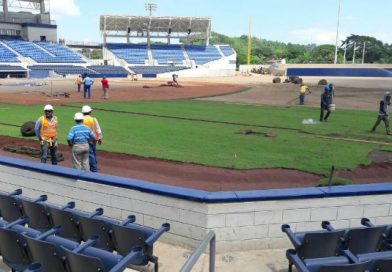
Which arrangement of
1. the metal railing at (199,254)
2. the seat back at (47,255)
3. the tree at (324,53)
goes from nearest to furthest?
the metal railing at (199,254) → the seat back at (47,255) → the tree at (324,53)

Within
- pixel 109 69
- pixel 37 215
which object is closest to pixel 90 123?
pixel 37 215

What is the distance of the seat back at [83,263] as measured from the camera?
354cm

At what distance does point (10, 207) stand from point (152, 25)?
8707cm

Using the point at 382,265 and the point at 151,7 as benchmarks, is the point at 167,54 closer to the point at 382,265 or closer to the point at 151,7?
the point at 151,7

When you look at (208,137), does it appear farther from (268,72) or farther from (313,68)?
(268,72)

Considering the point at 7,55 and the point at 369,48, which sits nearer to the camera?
the point at 7,55

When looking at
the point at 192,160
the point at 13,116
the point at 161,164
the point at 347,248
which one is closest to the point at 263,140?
the point at 192,160

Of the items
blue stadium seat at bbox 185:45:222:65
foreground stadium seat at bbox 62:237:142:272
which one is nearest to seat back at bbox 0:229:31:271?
foreground stadium seat at bbox 62:237:142:272

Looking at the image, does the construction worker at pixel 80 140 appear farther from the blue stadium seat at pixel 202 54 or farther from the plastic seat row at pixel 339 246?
the blue stadium seat at pixel 202 54

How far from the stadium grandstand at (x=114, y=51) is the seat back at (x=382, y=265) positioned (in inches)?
2673

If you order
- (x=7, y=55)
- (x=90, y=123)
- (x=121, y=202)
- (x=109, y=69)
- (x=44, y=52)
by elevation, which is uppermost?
(x=44, y=52)

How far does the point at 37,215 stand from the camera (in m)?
5.26

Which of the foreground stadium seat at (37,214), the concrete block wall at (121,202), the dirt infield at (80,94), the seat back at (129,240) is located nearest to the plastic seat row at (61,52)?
the dirt infield at (80,94)

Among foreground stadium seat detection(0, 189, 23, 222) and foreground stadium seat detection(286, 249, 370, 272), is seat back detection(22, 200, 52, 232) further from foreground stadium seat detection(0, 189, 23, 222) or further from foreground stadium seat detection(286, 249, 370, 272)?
foreground stadium seat detection(286, 249, 370, 272)
